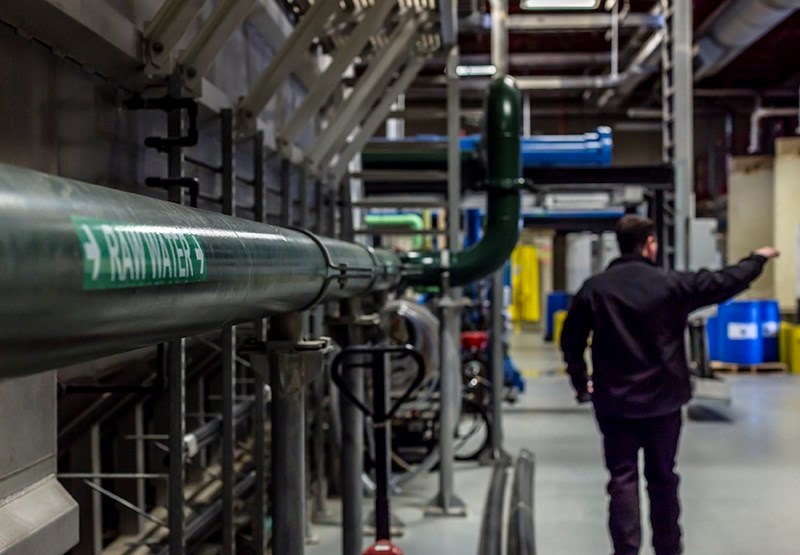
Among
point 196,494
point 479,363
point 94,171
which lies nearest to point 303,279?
point 94,171

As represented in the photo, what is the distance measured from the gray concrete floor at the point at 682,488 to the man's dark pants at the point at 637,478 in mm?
586

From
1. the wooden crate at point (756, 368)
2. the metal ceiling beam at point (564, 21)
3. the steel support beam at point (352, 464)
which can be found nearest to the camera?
the steel support beam at point (352, 464)

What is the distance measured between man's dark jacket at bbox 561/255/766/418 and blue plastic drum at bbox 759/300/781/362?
768 cm

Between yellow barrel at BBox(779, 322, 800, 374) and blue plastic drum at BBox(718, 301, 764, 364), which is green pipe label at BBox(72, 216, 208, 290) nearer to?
blue plastic drum at BBox(718, 301, 764, 364)

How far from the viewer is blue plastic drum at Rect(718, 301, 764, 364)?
9852mm

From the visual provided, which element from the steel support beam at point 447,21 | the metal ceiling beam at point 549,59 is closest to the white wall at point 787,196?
the metal ceiling beam at point 549,59

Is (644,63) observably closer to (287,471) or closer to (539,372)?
(539,372)

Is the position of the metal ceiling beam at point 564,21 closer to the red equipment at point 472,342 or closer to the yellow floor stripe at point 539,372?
the red equipment at point 472,342

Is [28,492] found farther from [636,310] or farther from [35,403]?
[636,310]

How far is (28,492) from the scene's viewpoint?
4.99 feet

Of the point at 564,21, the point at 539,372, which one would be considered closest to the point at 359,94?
the point at 564,21

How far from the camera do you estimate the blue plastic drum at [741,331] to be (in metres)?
→ 9.85

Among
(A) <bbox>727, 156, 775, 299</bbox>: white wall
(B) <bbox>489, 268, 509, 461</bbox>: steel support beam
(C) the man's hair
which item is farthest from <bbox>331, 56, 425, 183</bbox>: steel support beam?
(A) <bbox>727, 156, 775, 299</bbox>: white wall

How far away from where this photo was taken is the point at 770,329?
10141 millimetres
